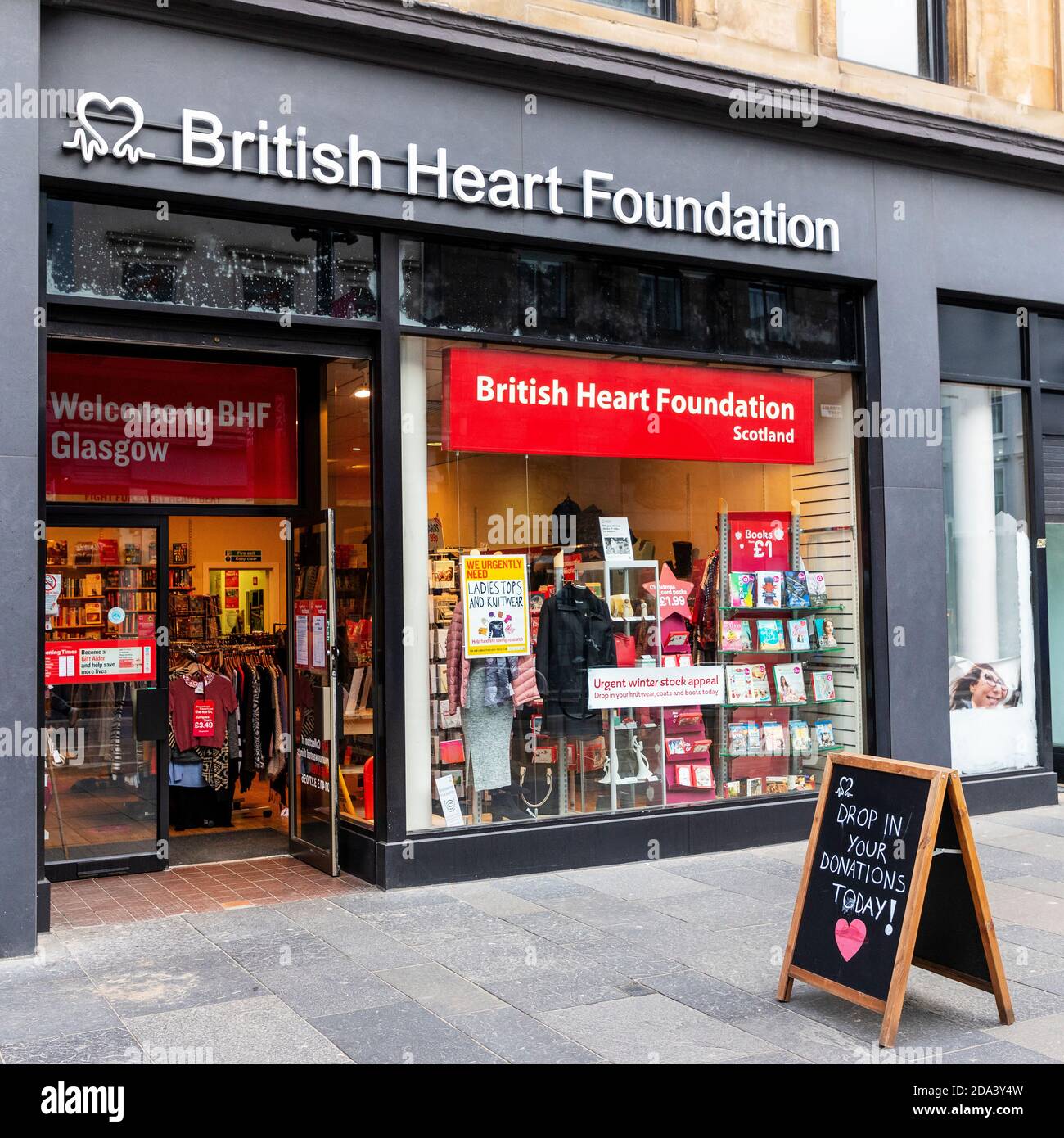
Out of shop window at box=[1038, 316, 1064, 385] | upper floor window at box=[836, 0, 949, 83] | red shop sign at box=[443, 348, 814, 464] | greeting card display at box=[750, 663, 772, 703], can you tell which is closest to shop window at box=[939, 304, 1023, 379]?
shop window at box=[1038, 316, 1064, 385]

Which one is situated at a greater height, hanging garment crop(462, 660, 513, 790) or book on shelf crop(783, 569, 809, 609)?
book on shelf crop(783, 569, 809, 609)

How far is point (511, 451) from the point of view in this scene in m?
8.59

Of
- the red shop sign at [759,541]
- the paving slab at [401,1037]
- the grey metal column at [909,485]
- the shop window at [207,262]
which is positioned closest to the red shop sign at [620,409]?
the red shop sign at [759,541]

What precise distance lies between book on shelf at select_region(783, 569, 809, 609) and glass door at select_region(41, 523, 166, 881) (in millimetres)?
4891

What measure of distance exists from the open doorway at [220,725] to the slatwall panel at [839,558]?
14.0 feet

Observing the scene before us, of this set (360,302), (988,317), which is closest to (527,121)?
(360,302)

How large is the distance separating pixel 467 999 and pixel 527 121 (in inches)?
228

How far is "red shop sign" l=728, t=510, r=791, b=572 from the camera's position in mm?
9594

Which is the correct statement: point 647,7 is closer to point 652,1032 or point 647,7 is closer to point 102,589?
point 102,589

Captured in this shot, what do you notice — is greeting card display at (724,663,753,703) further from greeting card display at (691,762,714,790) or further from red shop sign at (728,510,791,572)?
red shop sign at (728,510,791,572)

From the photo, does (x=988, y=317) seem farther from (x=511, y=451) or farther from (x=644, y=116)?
(x=511, y=451)

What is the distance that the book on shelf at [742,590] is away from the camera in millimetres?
9570

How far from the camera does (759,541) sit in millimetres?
9695

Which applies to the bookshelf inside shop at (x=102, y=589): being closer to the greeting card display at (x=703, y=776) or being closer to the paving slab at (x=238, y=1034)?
the paving slab at (x=238, y=1034)
